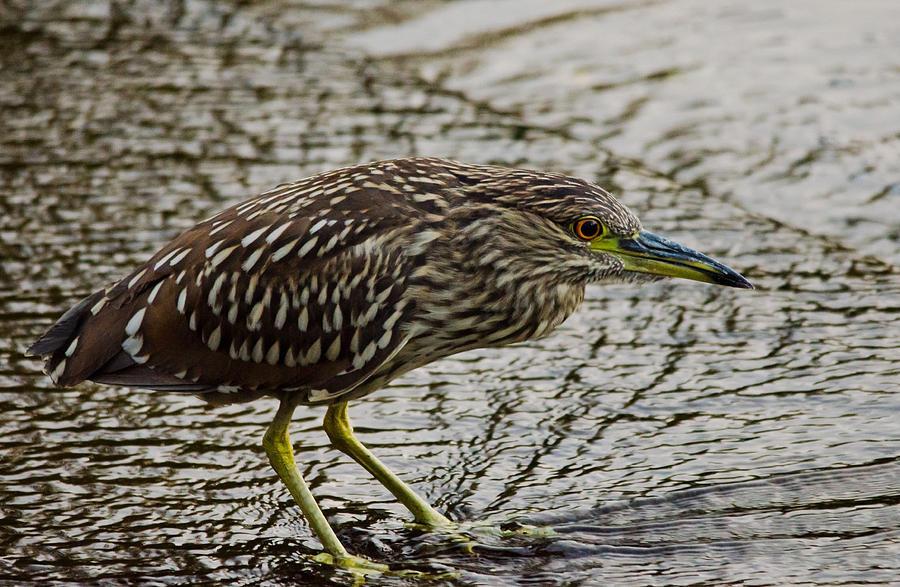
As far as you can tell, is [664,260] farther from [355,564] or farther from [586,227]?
[355,564]

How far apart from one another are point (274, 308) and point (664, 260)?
5.38 feet

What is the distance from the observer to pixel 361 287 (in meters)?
5.30

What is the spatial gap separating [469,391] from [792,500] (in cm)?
178

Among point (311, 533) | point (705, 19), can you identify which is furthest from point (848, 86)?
point (311, 533)

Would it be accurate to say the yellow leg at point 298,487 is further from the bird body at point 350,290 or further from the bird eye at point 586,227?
the bird eye at point 586,227

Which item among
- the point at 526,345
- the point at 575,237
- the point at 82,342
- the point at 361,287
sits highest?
the point at 575,237

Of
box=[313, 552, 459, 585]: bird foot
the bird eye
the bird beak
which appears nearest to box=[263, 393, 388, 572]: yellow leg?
box=[313, 552, 459, 585]: bird foot

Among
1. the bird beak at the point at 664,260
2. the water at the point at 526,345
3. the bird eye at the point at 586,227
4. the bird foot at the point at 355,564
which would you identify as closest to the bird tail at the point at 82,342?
the water at the point at 526,345

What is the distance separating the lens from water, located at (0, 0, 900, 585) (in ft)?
17.7

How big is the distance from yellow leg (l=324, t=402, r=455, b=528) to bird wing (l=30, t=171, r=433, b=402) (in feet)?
1.19

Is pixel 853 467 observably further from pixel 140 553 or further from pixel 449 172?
pixel 140 553

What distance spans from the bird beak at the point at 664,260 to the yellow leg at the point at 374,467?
1.29 metres

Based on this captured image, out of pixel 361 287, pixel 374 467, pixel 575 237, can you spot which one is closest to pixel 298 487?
pixel 374 467

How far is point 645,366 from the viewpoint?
22.0 feet
